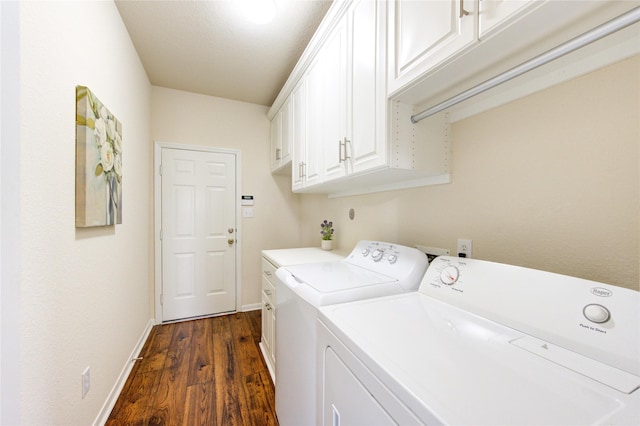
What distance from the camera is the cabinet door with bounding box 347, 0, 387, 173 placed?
1.17 m

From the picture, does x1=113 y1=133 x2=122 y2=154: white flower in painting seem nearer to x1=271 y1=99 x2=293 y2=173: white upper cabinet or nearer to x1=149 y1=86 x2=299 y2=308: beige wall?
x1=149 y1=86 x2=299 y2=308: beige wall

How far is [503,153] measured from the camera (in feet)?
3.45

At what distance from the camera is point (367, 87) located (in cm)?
126

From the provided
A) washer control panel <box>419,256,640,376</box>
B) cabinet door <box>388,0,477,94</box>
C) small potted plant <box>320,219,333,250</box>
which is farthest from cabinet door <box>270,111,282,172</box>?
washer control panel <box>419,256,640,376</box>

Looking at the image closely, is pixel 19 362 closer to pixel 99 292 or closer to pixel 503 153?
pixel 99 292

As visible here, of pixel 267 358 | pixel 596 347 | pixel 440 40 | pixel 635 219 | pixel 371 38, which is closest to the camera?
pixel 596 347

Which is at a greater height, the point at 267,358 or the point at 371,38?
the point at 371,38

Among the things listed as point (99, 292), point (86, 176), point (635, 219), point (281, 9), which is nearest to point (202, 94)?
point (281, 9)

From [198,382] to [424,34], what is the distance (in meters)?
2.40

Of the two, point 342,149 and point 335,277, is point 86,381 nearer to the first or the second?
point 335,277

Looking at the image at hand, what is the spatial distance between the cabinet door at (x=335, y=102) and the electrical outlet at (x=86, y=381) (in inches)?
64.8

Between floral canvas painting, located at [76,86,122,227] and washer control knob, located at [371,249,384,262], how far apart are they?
57.8 inches

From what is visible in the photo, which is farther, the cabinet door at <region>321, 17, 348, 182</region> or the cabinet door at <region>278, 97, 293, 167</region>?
the cabinet door at <region>278, 97, 293, 167</region>

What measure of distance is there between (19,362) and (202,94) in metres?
2.78
